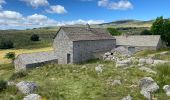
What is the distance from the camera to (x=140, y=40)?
223 feet

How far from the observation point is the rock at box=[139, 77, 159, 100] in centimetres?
1533

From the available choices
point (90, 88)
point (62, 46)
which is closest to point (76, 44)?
point (62, 46)

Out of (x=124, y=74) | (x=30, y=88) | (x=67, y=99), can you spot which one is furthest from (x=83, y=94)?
(x=124, y=74)

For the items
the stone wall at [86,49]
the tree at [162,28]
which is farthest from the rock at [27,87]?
the tree at [162,28]

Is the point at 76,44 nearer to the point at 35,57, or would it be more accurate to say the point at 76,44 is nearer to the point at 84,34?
the point at 84,34

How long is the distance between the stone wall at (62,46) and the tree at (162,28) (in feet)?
121

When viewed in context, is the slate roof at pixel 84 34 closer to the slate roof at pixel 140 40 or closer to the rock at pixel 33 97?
the slate roof at pixel 140 40

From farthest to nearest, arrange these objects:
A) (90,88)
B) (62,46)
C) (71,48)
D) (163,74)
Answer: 1. (62,46)
2. (71,48)
3. (163,74)
4. (90,88)

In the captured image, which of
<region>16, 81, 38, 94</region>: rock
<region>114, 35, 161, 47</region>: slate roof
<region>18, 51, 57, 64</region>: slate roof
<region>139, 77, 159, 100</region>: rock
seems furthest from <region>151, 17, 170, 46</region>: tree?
<region>16, 81, 38, 94</region>: rock

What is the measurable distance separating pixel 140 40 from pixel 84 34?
23418mm

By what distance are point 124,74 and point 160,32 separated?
2325 inches

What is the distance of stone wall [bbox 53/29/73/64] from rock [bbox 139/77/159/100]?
29.3 metres

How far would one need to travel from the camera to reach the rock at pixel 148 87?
15328mm

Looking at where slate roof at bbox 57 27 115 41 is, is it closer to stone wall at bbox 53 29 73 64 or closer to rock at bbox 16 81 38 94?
stone wall at bbox 53 29 73 64
